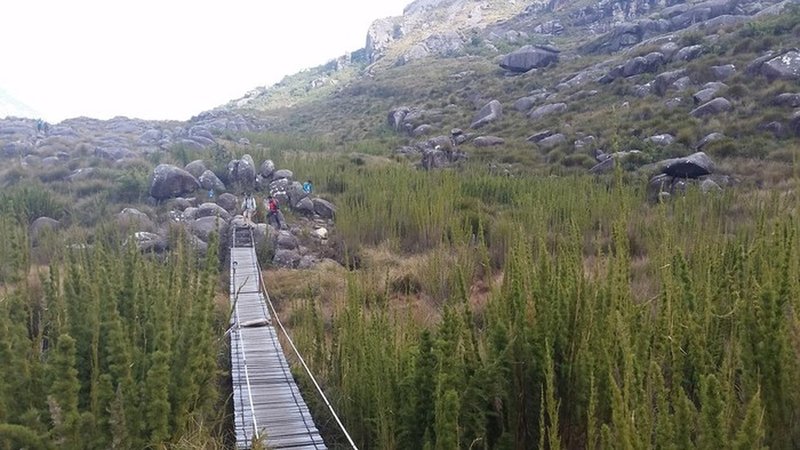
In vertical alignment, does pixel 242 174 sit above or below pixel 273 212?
above

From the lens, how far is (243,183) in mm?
17906

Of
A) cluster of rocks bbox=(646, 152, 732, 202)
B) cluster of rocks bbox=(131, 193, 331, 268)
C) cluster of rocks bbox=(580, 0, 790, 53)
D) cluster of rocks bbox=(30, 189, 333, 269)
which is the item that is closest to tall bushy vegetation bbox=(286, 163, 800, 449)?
cluster of rocks bbox=(131, 193, 331, 268)

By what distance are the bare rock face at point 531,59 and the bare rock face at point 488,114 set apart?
288 inches

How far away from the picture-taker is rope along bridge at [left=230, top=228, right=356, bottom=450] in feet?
14.8

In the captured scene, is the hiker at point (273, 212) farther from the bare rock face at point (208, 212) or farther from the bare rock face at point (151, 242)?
the bare rock face at point (151, 242)

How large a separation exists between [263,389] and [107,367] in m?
1.77

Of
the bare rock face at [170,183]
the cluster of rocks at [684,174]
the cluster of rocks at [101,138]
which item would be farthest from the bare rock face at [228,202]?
the cluster of rocks at [684,174]

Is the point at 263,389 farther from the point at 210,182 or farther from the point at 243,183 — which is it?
the point at 243,183

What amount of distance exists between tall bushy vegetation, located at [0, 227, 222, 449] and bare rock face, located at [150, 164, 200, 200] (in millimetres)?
11733

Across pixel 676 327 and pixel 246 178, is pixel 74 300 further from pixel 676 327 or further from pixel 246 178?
pixel 246 178

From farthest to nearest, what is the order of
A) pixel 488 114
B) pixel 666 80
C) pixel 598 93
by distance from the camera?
pixel 488 114, pixel 598 93, pixel 666 80

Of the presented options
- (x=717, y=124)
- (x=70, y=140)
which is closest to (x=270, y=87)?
(x=70, y=140)

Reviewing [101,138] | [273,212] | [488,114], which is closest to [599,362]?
[273,212]

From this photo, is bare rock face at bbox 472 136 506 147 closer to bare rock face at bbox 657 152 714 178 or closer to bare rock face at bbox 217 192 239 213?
bare rock face at bbox 657 152 714 178
